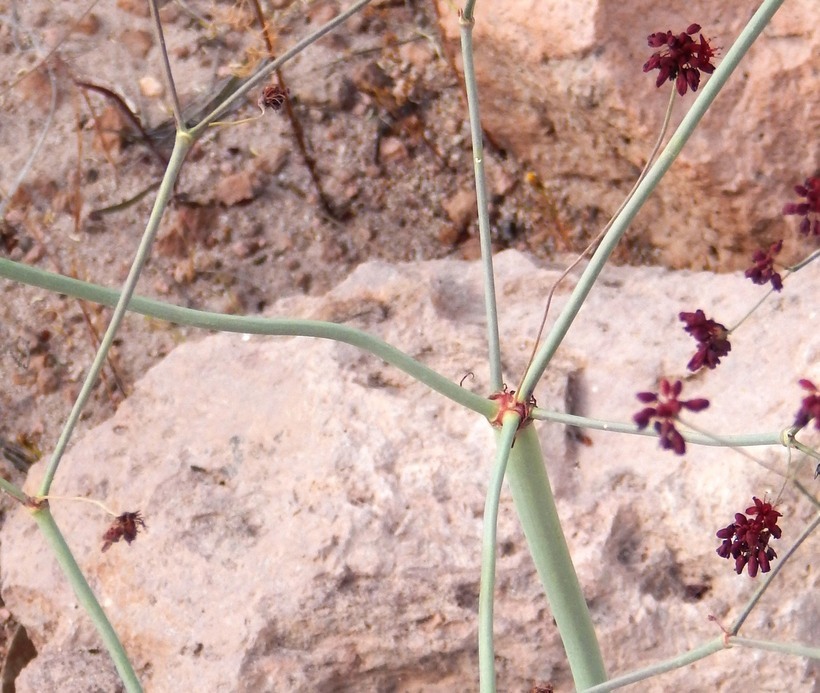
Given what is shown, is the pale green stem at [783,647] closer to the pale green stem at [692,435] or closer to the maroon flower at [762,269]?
the pale green stem at [692,435]

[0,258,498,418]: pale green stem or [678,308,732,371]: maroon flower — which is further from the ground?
[0,258,498,418]: pale green stem

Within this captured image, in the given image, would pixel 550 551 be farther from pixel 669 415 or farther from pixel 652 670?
pixel 669 415

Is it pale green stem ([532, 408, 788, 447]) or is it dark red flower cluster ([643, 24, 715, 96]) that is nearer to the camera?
pale green stem ([532, 408, 788, 447])

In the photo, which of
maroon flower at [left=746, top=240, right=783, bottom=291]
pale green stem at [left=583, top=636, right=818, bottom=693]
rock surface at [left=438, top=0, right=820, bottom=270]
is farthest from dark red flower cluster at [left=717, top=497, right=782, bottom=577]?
rock surface at [left=438, top=0, right=820, bottom=270]

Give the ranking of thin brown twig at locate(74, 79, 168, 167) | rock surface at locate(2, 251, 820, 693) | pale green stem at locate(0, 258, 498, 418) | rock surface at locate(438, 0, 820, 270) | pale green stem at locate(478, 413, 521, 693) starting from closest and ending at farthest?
→ pale green stem at locate(0, 258, 498, 418), pale green stem at locate(478, 413, 521, 693), rock surface at locate(2, 251, 820, 693), rock surface at locate(438, 0, 820, 270), thin brown twig at locate(74, 79, 168, 167)

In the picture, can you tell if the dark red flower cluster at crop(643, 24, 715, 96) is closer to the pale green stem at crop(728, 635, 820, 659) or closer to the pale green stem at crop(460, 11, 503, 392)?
→ the pale green stem at crop(460, 11, 503, 392)

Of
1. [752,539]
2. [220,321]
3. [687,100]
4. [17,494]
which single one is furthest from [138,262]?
[687,100]

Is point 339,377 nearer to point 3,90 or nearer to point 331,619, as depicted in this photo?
point 331,619
